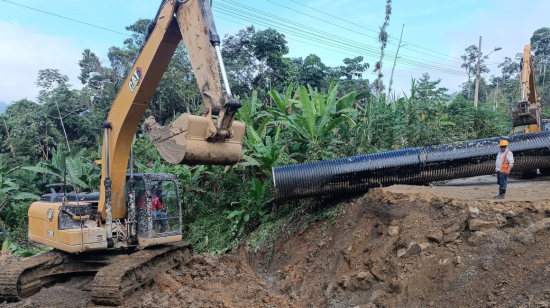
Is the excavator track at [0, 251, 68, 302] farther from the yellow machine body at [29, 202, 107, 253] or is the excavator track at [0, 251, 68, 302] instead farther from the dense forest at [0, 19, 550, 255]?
the dense forest at [0, 19, 550, 255]

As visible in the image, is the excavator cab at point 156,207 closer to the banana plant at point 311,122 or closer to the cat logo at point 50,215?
the cat logo at point 50,215

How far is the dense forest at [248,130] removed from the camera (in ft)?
28.4

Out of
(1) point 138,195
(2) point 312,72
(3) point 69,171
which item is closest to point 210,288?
(1) point 138,195

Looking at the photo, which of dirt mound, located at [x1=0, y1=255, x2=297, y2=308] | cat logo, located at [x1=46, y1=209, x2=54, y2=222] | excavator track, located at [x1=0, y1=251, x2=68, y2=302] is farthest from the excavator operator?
excavator track, located at [x1=0, y1=251, x2=68, y2=302]

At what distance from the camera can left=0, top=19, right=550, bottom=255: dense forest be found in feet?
28.4

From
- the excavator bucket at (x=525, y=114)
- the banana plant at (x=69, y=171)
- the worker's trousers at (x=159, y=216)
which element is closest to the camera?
the worker's trousers at (x=159, y=216)

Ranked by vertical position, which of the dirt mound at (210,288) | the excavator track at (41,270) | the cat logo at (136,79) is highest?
the cat logo at (136,79)

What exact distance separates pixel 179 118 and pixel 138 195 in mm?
2946

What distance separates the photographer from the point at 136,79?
17.2 ft

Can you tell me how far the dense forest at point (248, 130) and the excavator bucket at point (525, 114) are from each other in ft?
4.06

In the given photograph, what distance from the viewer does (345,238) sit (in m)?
6.10

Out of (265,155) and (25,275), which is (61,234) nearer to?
(25,275)

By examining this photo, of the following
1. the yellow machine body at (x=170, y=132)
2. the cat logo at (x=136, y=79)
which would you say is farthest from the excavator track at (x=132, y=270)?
the cat logo at (x=136, y=79)

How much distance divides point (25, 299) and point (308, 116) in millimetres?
6021
